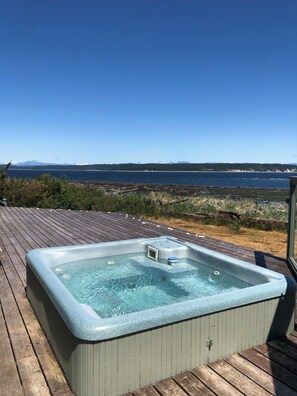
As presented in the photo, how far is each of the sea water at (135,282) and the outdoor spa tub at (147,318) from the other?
0.01 meters

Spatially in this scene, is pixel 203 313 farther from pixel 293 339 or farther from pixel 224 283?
pixel 224 283

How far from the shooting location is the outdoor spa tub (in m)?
1.78

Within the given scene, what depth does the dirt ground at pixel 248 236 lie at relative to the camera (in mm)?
6000

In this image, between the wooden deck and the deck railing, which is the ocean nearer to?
the wooden deck

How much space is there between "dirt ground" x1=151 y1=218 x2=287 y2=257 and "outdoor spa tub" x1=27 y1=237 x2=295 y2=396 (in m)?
2.73

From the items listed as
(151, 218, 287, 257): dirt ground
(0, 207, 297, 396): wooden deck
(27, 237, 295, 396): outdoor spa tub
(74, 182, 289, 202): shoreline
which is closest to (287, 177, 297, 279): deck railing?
(27, 237, 295, 396): outdoor spa tub

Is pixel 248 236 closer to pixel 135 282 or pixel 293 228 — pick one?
pixel 293 228

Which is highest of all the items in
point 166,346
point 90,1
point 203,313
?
point 90,1

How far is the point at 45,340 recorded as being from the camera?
231cm

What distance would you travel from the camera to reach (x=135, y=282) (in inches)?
148

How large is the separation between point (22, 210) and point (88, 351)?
7.57 m

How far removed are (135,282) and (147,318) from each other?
192 cm

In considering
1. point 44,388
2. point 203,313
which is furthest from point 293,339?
point 44,388


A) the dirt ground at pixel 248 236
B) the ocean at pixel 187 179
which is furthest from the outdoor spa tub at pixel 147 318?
the ocean at pixel 187 179
